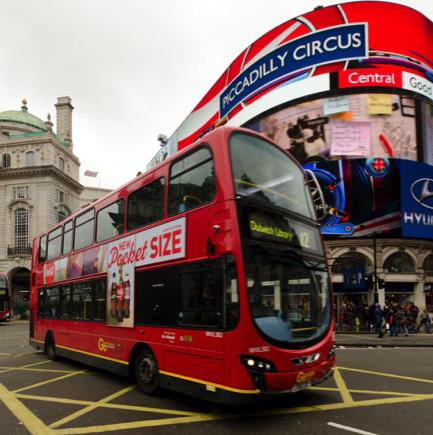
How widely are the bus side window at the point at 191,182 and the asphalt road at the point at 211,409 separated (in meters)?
3.30

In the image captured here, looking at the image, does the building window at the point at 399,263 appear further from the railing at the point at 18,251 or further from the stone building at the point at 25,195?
the railing at the point at 18,251

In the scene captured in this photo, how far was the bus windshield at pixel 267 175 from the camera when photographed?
6938mm

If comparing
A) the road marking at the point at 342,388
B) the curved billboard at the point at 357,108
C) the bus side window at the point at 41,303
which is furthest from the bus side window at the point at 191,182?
the curved billboard at the point at 357,108

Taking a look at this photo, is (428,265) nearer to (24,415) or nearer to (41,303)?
(41,303)

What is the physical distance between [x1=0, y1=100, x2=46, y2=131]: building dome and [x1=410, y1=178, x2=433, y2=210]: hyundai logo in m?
53.7

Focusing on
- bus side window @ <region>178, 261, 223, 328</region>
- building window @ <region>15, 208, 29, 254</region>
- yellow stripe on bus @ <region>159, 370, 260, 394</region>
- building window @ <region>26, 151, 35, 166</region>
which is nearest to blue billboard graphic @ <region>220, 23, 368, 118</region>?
bus side window @ <region>178, 261, 223, 328</region>

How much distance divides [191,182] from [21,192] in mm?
57477

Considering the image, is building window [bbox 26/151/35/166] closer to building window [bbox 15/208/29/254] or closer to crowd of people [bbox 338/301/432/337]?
building window [bbox 15/208/29/254]

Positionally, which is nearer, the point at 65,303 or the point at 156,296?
the point at 156,296

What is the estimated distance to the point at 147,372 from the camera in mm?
8344

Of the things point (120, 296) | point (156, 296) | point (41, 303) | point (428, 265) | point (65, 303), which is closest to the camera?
point (156, 296)

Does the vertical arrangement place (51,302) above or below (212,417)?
above

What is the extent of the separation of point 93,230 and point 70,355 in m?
3.61

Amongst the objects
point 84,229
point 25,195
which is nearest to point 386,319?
point 84,229
